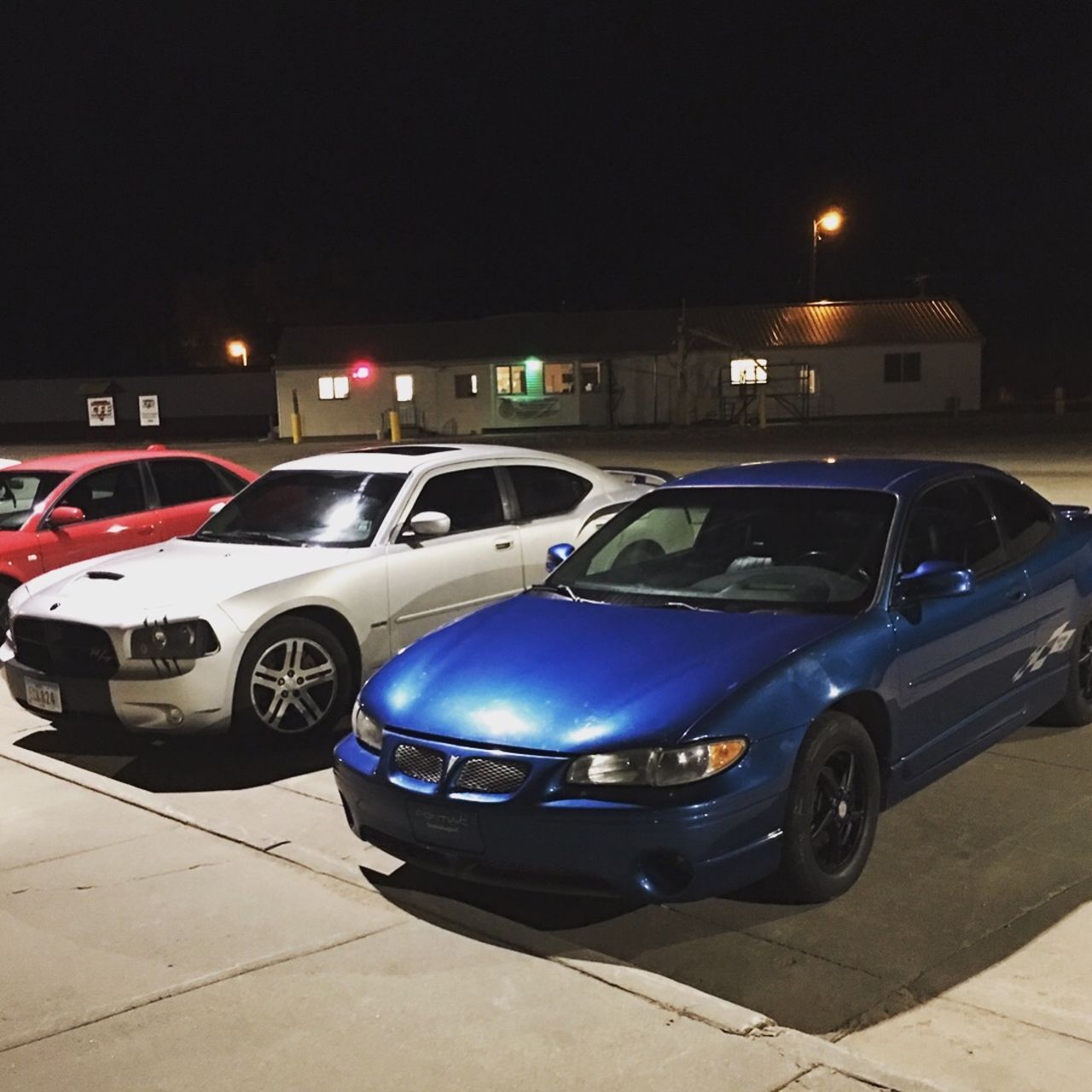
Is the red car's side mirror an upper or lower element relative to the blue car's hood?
upper

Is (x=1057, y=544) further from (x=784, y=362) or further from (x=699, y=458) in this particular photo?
(x=784, y=362)

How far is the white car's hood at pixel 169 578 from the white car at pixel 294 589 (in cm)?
1

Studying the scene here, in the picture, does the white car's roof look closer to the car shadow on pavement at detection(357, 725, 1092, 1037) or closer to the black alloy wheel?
the car shadow on pavement at detection(357, 725, 1092, 1037)

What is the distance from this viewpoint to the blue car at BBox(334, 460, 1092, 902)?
3893mm

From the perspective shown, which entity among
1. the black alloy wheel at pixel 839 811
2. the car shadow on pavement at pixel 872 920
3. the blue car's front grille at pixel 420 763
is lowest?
the car shadow on pavement at pixel 872 920

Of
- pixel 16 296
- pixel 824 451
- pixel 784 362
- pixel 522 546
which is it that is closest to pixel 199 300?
pixel 16 296

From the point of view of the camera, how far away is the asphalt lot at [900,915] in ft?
11.5

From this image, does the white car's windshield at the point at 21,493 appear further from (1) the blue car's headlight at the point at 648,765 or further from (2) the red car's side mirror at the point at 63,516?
(1) the blue car's headlight at the point at 648,765

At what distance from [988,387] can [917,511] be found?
155ft

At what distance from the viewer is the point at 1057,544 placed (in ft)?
19.6

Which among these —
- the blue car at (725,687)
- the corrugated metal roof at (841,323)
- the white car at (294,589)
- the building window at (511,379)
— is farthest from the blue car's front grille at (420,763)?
the building window at (511,379)

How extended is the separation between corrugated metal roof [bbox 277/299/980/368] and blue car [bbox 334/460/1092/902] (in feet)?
114

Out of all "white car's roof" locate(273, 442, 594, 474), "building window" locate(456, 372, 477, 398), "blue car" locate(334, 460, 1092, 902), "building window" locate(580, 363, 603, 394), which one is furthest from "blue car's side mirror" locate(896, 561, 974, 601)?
"building window" locate(456, 372, 477, 398)

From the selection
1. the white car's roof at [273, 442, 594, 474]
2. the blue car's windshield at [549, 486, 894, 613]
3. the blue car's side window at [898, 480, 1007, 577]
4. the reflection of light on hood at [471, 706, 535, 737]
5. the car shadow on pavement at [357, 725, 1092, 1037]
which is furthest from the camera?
the white car's roof at [273, 442, 594, 474]
